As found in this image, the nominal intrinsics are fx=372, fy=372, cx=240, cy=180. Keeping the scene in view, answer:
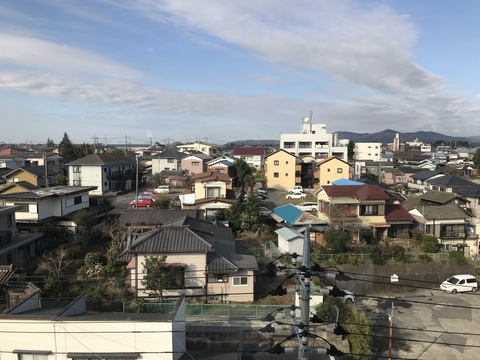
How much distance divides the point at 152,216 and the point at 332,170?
19346 millimetres

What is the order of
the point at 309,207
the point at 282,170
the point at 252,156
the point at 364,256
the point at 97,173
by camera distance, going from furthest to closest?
the point at 252,156 < the point at 282,170 < the point at 97,173 < the point at 309,207 < the point at 364,256

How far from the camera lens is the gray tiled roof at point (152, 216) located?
18.0 m

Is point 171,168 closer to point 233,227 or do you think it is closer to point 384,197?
point 233,227

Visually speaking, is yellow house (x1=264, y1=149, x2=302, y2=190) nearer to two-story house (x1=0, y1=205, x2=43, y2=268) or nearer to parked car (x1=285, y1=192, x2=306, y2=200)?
parked car (x1=285, y1=192, x2=306, y2=200)

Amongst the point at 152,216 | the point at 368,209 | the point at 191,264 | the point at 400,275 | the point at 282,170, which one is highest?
the point at 282,170

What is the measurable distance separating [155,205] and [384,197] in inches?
535

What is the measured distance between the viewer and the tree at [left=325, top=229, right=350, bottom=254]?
16922 millimetres

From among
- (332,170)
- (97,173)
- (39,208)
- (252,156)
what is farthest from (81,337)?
(252,156)

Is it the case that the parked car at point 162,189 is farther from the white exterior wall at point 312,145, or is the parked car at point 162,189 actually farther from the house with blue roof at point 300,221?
the white exterior wall at point 312,145

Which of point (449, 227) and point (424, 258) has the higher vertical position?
point (449, 227)

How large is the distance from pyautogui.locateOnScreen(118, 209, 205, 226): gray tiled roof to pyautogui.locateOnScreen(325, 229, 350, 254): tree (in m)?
6.62

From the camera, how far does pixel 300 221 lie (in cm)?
1902

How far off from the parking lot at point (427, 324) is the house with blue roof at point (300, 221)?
3.59m

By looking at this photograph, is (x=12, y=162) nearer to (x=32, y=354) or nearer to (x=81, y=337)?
(x=32, y=354)
